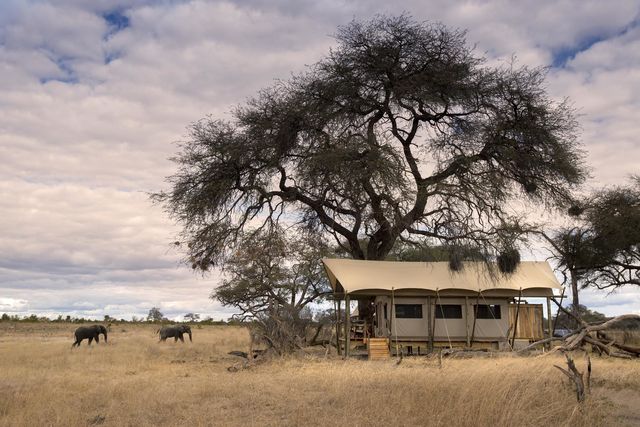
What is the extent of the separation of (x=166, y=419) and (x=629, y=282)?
3201 cm

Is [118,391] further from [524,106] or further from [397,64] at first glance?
[524,106]

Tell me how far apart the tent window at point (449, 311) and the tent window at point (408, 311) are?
0.77 meters

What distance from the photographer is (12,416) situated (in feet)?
37.0

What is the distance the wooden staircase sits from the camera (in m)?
23.6

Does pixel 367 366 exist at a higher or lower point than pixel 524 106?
lower

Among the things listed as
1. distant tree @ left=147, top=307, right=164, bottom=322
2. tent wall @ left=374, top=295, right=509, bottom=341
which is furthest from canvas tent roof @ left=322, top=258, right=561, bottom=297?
distant tree @ left=147, top=307, right=164, bottom=322

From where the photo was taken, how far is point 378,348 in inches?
936

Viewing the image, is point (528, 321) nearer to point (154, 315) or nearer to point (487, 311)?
point (487, 311)

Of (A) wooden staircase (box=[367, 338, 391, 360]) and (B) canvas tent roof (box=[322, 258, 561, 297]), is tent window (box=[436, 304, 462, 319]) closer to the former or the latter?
(B) canvas tent roof (box=[322, 258, 561, 297])

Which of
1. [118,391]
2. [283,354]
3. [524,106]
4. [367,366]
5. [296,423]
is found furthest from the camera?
[524,106]

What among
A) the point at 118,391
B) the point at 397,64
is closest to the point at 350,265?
the point at 397,64

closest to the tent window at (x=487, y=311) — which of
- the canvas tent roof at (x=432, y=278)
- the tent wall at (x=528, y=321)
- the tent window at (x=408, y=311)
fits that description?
the tent wall at (x=528, y=321)

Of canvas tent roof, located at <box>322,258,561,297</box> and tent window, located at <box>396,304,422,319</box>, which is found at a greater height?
canvas tent roof, located at <box>322,258,561,297</box>

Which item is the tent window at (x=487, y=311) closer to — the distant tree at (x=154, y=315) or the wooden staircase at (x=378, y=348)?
the wooden staircase at (x=378, y=348)
